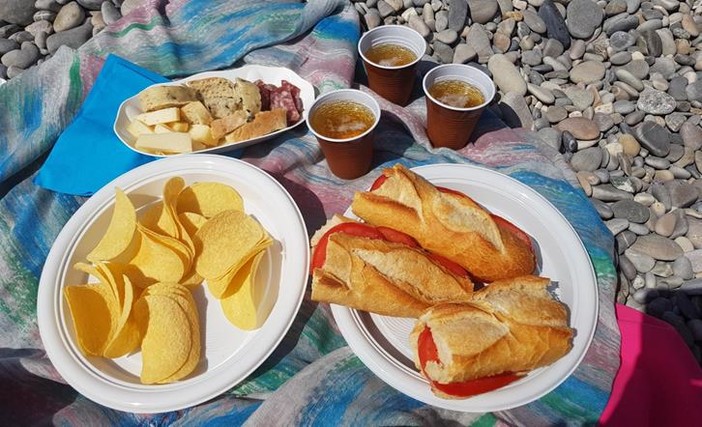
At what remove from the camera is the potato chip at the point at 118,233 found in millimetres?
1764

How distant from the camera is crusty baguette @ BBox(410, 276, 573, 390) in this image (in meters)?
1.43

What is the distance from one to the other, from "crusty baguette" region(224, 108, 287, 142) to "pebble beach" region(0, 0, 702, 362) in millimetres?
1118

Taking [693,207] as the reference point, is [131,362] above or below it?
above

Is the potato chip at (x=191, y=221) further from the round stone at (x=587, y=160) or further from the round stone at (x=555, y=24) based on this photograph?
the round stone at (x=555, y=24)

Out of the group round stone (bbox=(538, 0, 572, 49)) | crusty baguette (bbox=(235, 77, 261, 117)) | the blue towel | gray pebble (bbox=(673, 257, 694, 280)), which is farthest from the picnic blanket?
round stone (bbox=(538, 0, 572, 49))

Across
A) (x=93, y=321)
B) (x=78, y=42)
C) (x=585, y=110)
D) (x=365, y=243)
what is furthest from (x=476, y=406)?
(x=78, y=42)

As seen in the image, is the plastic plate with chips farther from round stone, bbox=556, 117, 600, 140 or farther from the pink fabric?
Result: round stone, bbox=556, 117, 600, 140

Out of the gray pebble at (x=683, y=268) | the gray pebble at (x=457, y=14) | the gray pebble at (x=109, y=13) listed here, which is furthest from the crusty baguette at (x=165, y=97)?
the gray pebble at (x=683, y=268)

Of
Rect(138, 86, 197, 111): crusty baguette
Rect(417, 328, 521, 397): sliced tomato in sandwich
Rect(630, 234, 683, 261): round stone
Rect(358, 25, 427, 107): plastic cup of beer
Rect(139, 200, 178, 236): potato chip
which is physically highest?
Rect(358, 25, 427, 107): plastic cup of beer

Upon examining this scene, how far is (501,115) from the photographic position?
2650mm

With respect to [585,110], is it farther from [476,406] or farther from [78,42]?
[78,42]

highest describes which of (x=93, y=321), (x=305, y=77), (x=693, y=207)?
(x=305, y=77)

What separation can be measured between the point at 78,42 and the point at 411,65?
2.14 meters

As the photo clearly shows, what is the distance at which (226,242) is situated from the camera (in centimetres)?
179
